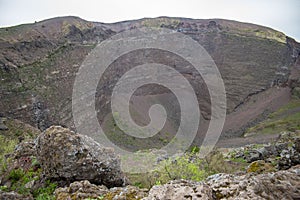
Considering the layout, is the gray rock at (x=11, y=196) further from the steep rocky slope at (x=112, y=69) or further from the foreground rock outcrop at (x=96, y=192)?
the steep rocky slope at (x=112, y=69)

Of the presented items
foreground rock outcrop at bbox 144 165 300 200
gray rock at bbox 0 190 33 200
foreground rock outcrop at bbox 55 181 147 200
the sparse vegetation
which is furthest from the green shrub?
the sparse vegetation

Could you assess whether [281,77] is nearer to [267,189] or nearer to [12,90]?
[12,90]

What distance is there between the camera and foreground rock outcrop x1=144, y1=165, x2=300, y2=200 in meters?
4.61

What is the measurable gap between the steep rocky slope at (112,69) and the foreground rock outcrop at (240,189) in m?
51.4

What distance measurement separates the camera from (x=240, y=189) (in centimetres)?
499

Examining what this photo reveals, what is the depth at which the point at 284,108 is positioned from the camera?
3196 inches

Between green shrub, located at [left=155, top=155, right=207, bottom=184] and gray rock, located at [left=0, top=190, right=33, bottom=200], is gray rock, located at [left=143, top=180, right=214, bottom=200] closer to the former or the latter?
gray rock, located at [left=0, top=190, right=33, bottom=200]

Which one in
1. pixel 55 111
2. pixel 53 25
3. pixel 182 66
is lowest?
pixel 55 111

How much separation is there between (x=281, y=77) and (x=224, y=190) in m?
101

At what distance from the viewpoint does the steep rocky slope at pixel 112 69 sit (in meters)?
54.7

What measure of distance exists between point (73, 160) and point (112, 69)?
71.1 m

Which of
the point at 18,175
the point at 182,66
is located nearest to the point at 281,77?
the point at 182,66

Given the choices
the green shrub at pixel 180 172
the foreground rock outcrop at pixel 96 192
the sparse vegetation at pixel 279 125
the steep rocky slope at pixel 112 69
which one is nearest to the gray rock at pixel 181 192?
the foreground rock outcrop at pixel 96 192

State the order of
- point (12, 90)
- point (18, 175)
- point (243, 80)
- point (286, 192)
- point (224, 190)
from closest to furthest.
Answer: point (286, 192) < point (224, 190) < point (18, 175) < point (12, 90) < point (243, 80)
